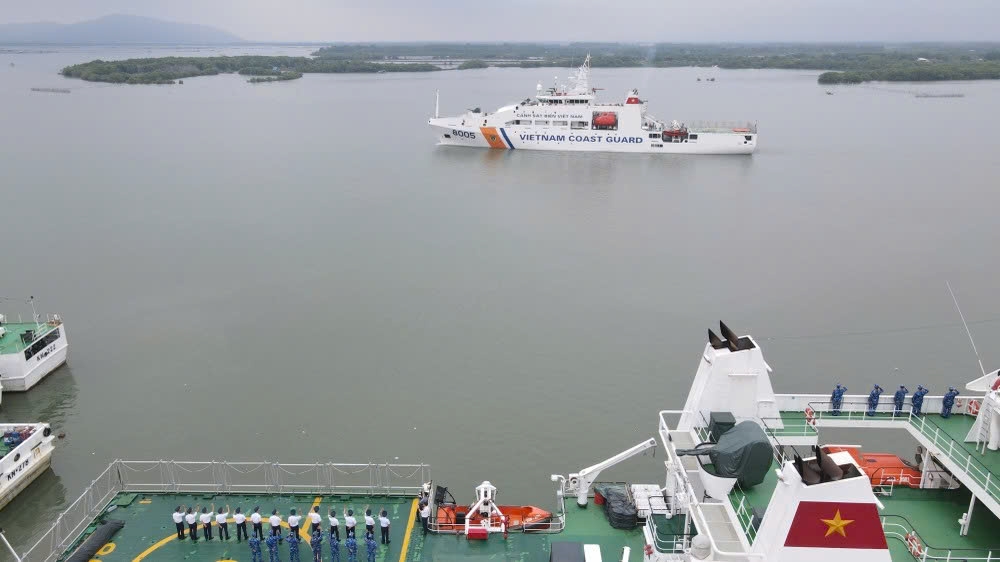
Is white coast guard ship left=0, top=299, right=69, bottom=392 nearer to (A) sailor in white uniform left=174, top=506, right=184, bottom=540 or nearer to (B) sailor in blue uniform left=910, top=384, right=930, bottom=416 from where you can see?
(A) sailor in white uniform left=174, top=506, right=184, bottom=540

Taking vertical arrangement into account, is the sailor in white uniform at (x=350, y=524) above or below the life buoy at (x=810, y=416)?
below

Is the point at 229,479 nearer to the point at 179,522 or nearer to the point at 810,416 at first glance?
the point at 179,522

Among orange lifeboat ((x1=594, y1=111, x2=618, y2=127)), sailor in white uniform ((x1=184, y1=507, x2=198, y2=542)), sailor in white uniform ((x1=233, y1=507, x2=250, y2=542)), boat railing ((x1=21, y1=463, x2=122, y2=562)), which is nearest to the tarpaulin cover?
sailor in white uniform ((x1=233, y1=507, x2=250, y2=542))

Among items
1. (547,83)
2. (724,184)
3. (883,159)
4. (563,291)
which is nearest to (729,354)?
(563,291)

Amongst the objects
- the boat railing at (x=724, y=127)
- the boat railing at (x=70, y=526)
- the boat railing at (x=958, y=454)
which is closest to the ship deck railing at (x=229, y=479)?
the boat railing at (x=70, y=526)

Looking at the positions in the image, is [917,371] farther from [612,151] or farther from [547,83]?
[547,83]

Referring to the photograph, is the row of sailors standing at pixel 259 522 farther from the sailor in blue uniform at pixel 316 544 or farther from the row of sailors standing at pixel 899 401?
the row of sailors standing at pixel 899 401

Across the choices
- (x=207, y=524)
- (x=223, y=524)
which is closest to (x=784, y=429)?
(x=223, y=524)
